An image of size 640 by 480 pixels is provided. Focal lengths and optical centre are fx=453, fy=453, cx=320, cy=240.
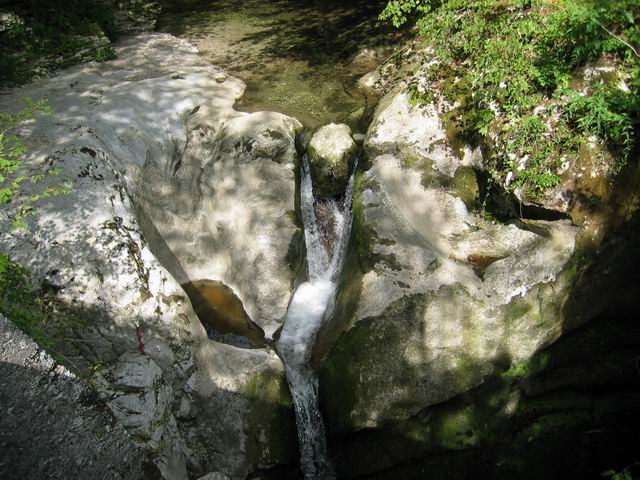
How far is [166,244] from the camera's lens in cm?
758

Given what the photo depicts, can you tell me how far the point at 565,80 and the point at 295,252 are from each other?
4494mm

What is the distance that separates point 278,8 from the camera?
13.9 meters

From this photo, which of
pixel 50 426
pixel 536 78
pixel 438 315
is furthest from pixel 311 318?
pixel 50 426

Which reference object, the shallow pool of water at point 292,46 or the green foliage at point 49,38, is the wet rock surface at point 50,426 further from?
the green foliage at point 49,38

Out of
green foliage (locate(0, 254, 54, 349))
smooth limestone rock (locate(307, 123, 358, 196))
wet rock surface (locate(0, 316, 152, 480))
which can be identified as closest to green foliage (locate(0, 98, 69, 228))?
green foliage (locate(0, 254, 54, 349))

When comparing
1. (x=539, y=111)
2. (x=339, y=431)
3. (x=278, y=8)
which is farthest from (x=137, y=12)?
(x=339, y=431)

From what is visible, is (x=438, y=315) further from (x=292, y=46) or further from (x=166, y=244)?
(x=292, y=46)

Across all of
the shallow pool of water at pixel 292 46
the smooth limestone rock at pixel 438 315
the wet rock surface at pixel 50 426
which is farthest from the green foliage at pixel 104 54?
the wet rock surface at pixel 50 426

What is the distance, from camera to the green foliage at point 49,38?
9.45 meters

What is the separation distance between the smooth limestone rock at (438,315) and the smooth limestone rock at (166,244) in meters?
1.34

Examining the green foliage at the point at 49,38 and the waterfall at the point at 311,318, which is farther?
the green foliage at the point at 49,38

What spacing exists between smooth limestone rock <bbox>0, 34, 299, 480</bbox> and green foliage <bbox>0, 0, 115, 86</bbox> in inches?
30.5

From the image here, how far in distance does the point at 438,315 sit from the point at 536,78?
11.5ft

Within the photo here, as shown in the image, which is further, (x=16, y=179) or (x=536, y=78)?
(x=536, y=78)
